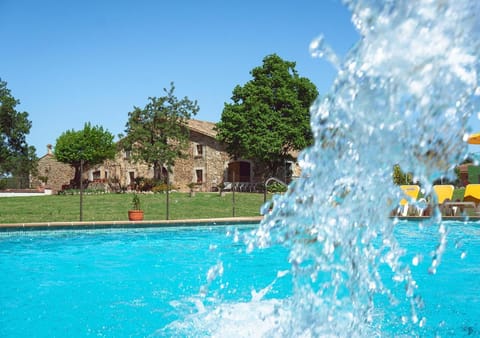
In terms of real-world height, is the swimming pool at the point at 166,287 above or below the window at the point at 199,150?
below

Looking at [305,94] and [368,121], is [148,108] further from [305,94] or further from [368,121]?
[368,121]

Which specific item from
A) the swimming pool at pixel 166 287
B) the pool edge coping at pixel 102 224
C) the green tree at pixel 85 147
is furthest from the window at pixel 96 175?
the swimming pool at pixel 166 287

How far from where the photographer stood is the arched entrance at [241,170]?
3616cm

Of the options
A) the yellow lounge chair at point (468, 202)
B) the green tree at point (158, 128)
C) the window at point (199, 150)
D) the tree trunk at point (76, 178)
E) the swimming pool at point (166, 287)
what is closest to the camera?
the swimming pool at point (166, 287)

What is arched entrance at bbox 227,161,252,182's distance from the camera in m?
36.2

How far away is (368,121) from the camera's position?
366 cm

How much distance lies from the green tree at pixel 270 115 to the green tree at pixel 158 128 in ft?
10.7

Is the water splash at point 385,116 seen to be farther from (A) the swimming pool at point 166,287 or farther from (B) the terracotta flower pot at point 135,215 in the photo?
(B) the terracotta flower pot at point 135,215

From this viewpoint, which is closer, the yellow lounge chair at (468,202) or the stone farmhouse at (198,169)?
the yellow lounge chair at (468,202)

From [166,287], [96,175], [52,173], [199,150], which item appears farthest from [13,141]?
[166,287]

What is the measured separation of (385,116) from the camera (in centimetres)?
358

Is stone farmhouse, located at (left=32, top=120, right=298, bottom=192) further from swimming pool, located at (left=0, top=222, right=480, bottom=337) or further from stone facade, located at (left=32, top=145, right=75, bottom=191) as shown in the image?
swimming pool, located at (left=0, top=222, right=480, bottom=337)

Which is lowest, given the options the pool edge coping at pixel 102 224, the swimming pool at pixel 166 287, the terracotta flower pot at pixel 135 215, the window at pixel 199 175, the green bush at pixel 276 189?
the swimming pool at pixel 166 287

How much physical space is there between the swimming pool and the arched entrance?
23951 mm
